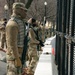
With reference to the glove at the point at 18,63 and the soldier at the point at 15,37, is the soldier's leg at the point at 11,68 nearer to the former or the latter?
the soldier at the point at 15,37

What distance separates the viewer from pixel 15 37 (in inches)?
223

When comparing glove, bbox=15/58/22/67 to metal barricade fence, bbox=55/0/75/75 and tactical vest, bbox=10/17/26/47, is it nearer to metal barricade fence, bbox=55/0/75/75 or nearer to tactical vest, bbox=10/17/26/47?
tactical vest, bbox=10/17/26/47

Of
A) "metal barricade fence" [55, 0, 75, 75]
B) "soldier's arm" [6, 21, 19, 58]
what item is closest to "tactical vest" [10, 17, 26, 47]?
"soldier's arm" [6, 21, 19, 58]

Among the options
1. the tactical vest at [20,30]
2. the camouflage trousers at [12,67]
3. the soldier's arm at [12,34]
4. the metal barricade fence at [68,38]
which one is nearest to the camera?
the metal barricade fence at [68,38]

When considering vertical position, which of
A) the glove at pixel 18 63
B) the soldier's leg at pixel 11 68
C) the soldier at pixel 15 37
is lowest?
the soldier's leg at pixel 11 68

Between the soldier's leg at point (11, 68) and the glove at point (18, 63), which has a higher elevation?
the glove at point (18, 63)

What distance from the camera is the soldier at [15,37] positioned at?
564 cm

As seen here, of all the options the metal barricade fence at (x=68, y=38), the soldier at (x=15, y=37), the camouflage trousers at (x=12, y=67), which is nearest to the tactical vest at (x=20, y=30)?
the soldier at (x=15, y=37)

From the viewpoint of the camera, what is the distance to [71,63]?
12.1ft

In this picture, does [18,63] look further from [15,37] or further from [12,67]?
[15,37]

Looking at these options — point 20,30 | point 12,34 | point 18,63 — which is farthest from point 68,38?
point 18,63

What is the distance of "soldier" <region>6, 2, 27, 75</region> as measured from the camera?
5.64 m

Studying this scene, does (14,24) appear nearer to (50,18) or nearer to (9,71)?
(9,71)

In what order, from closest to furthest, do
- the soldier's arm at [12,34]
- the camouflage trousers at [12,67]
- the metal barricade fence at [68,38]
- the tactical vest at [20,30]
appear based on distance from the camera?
the metal barricade fence at [68,38] < the soldier's arm at [12,34] < the tactical vest at [20,30] < the camouflage trousers at [12,67]
